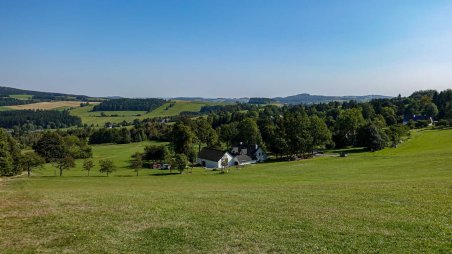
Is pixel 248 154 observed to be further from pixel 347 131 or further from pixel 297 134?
pixel 347 131

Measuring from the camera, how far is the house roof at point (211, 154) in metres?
93.4

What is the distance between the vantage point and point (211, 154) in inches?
3777

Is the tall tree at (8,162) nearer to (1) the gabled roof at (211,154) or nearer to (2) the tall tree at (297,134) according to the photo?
(1) the gabled roof at (211,154)

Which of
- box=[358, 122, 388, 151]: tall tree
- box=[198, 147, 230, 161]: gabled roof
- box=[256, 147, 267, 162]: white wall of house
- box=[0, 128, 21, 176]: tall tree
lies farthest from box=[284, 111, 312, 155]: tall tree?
box=[0, 128, 21, 176]: tall tree

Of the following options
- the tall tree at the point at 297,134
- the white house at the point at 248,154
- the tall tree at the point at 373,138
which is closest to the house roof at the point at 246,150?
the white house at the point at 248,154

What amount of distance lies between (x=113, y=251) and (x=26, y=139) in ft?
581

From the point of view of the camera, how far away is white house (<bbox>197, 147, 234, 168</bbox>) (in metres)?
92.7

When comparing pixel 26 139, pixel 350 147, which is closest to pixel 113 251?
pixel 350 147

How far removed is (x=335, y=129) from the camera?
119500mm

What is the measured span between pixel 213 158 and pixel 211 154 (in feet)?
7.57

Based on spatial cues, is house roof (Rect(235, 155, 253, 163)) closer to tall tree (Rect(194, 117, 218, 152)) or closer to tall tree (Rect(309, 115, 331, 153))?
tall tree (Rect(309, 115, 331, 153))

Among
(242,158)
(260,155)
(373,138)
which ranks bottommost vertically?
(242,158)

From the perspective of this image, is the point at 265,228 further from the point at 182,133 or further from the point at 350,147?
the point at 350,147

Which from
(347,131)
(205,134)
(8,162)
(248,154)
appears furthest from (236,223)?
(205,134)
